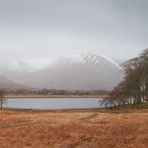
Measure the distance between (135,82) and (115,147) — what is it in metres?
83.9

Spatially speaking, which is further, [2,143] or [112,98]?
[112,98]

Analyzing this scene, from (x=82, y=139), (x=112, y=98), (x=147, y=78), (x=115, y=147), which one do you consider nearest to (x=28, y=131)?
(x=82, y=139)

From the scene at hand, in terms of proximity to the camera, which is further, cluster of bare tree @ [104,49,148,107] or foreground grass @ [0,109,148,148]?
cluster of bare tree @ [104,49,148,107]

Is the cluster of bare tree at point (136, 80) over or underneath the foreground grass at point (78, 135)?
over

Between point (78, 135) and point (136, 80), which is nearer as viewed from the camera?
point (78, 135)

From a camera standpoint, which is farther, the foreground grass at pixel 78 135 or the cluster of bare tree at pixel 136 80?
the cluster of bare tree at pixel 136 80

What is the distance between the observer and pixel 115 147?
3709 centimetres

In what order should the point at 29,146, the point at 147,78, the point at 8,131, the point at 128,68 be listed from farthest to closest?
the point at 128,68 → the point at 147,78 → the point at 8,131 → the point at 29,146

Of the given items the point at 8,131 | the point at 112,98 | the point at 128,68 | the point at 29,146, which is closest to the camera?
the point at 29,146

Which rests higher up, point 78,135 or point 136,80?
point 136,80

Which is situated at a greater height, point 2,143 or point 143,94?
point 143,94

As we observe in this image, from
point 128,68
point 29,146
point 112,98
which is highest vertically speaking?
point 128,68

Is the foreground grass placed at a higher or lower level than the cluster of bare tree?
lower

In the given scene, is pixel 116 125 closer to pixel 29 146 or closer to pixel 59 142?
pixel 59 142
